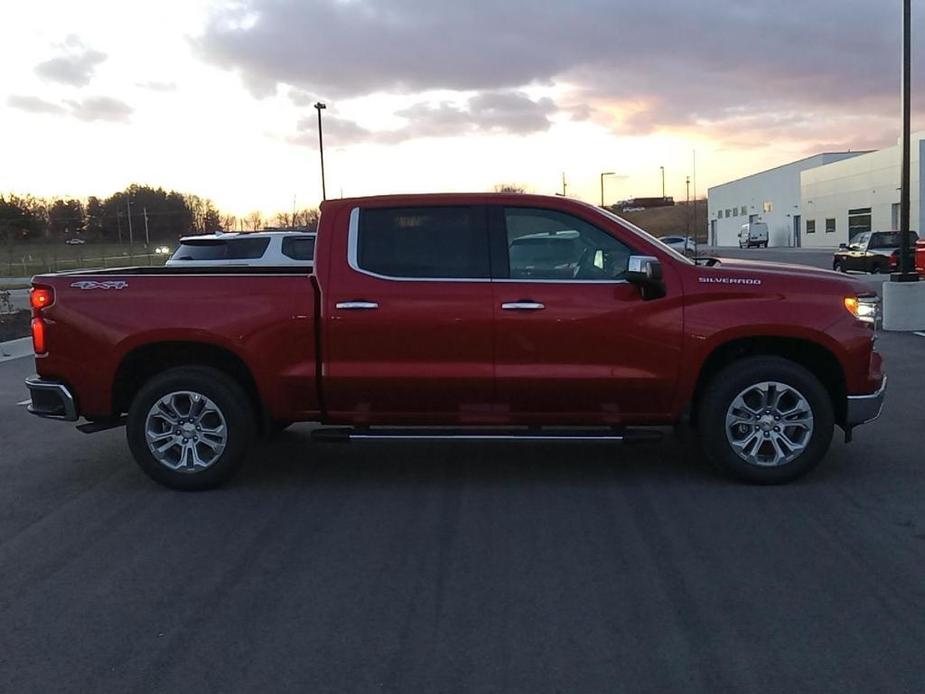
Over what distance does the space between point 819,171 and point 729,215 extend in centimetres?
3119

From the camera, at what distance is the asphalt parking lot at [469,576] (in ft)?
12.5

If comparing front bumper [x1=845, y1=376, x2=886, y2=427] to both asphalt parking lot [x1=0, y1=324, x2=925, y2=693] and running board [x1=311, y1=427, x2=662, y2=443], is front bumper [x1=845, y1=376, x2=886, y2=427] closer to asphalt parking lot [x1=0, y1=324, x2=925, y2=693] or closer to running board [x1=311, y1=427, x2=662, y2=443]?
asphalt parking lot [x1=0, y1=324, x2=925, y2=693]

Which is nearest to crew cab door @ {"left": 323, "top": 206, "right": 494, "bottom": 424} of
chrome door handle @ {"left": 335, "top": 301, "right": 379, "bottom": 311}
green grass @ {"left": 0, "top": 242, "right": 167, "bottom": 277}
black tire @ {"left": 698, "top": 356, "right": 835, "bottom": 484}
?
chrome door handle @ {"left": 335, "top": 301, "right": 379, "bottom": 311}

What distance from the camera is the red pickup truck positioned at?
20.4ft

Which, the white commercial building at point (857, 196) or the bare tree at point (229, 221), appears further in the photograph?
the bare tree at point (229, 221)

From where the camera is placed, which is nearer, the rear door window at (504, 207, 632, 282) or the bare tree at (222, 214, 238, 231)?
the rear door window at (504, 207, 632, 282)

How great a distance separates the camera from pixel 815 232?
3029 inches

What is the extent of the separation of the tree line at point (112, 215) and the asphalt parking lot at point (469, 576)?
83.1 m

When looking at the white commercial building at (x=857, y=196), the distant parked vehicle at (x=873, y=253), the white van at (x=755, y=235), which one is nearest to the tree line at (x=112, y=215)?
the white van at (x=755, y=235)

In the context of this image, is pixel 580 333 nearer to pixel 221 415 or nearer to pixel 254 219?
pixel 221 415

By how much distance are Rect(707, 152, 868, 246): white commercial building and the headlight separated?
71458 millimetres

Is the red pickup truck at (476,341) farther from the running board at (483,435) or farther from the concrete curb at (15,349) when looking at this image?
the concrete curb at (15,349)

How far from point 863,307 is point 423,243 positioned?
10.2ft

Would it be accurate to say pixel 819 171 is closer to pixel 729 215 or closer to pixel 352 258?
pixel 729 215
